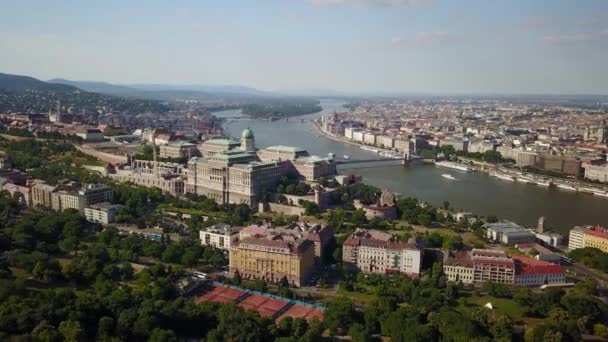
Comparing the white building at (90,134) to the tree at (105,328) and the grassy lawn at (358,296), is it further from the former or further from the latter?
the tree at (105,328)

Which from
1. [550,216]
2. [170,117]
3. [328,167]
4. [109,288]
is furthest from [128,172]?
[170,117]

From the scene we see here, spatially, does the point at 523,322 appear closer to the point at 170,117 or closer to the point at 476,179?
the point at 476,179

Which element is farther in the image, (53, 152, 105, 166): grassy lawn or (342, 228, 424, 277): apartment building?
(53, 152, 105, 166): grassy lawn

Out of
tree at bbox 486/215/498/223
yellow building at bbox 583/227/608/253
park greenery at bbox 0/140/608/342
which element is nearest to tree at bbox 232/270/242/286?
park greenery at bbox 0/140/608/342

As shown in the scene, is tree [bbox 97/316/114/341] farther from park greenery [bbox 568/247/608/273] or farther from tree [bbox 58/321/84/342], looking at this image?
park greenery [bbox 568/247/608/273]

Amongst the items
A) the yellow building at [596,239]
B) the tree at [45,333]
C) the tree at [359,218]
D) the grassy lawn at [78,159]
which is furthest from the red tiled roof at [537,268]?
the grassy lawn at [78,159]

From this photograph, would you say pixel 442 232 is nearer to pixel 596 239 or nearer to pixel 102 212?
pixel 596 239
